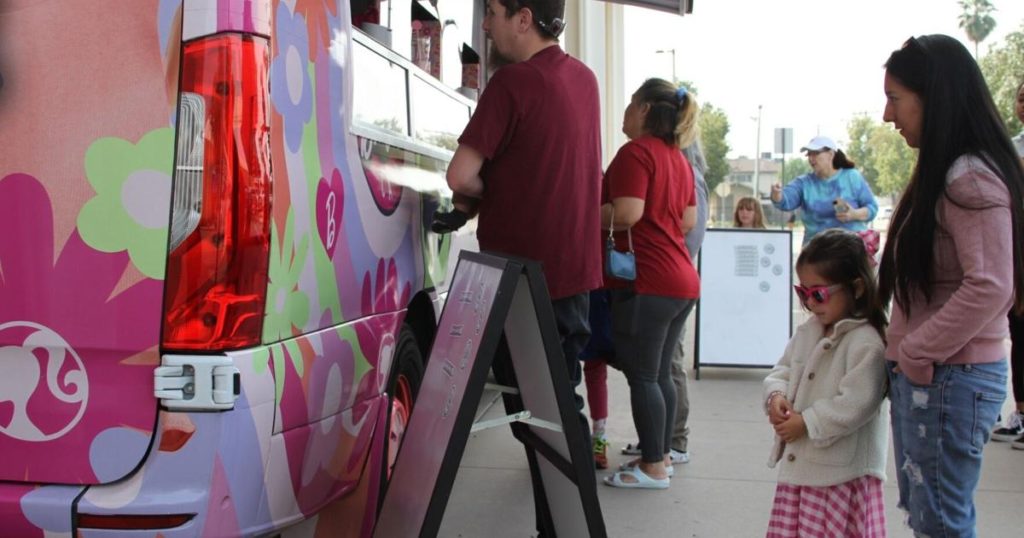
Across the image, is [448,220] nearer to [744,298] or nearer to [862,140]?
[744,298]

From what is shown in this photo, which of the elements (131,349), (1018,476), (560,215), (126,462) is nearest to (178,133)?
(131,349)

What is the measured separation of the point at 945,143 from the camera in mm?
2865

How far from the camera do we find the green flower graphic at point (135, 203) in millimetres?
2439

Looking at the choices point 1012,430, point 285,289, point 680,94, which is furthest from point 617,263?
point 1012,430

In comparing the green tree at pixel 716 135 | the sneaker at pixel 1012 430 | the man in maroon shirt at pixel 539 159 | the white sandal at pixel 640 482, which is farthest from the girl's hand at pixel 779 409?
the green tree at pixel 716 135

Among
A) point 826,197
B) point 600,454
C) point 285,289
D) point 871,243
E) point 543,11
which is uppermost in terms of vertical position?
point 543,11

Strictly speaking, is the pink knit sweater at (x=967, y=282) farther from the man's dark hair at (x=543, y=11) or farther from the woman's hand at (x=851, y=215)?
the woman's hand at (x=851, y=215)

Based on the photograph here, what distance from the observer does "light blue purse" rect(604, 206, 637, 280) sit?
184 inches

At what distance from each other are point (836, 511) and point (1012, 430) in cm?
362

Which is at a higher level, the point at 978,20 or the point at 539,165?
the point at 978,20

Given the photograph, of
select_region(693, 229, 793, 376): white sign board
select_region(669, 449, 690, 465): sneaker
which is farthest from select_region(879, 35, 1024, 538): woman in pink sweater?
select_region(693, 229, 793, 376): white sign board

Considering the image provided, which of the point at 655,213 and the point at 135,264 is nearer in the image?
the point at 135,264

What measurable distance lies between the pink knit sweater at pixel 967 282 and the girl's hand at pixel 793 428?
392 millimetres

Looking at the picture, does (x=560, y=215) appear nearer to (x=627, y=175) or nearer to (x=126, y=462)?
(x=627, y=175)
